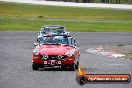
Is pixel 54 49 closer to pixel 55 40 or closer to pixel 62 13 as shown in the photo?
pixel 55 40

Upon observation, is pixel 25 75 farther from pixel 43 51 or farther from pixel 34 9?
pixel 34 9

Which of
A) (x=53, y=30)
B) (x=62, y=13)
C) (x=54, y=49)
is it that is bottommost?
(x=62, y=13)

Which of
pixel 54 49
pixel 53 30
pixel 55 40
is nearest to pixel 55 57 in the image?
pixel 54 49

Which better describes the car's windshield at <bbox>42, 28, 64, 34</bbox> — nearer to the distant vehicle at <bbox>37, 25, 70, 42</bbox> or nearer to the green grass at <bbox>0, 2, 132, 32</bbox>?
the distant vehicle at <bbox>37, 25, 70, 42</bbox>

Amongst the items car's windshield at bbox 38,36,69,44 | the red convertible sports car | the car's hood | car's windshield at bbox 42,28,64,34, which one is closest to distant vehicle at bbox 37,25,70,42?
car's windshield at bbox 42,28,64,34

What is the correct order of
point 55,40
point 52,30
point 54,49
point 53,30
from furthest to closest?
point 53,30
point 52,30
point 55,40
point 54,49

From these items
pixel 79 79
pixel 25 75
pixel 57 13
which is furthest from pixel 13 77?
pixel 57 13

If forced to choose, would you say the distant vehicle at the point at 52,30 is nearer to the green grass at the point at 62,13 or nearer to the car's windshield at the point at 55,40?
the car's windshield at the point at 55,40

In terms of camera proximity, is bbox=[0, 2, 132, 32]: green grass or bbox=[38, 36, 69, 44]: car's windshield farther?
bbox=[0, 2, 132, 32]: green grass

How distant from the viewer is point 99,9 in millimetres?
85562

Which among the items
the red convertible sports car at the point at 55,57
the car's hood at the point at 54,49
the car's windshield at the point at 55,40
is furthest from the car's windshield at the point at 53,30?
the red convertible sports car at the point at 55,57

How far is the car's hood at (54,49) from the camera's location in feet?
59.7

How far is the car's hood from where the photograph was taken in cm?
1819

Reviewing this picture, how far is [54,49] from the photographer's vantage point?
18.5m
